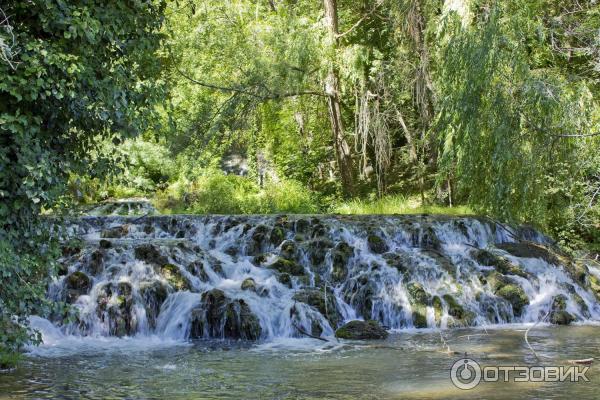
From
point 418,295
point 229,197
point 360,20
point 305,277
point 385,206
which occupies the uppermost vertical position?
point 360,20

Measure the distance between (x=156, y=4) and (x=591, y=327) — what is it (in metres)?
8.36

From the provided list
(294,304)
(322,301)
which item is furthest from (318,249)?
(294,304)

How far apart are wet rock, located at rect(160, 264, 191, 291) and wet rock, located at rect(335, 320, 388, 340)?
2.66m

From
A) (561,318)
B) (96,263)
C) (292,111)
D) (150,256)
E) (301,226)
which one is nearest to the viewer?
(561,318)

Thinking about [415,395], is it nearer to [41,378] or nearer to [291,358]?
[291,358]

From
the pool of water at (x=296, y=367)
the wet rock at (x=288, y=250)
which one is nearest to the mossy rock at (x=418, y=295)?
the pool of water at (x=296, y=367)

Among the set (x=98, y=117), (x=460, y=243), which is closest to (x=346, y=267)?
(x=460, y=243)

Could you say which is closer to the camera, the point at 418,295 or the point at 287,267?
→ the point at 418,295

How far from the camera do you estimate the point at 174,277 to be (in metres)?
11.2

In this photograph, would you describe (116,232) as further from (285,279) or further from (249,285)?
(285,279)

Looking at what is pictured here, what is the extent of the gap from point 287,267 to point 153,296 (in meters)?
2.61

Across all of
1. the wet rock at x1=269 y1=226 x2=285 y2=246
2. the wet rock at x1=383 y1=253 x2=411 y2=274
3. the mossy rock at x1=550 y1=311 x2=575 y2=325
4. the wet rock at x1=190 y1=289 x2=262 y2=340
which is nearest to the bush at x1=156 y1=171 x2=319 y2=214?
the wet rock at x1=269 y1=226 x2=285 y2=246

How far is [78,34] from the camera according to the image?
225 inches

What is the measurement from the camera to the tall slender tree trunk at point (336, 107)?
19688mm
